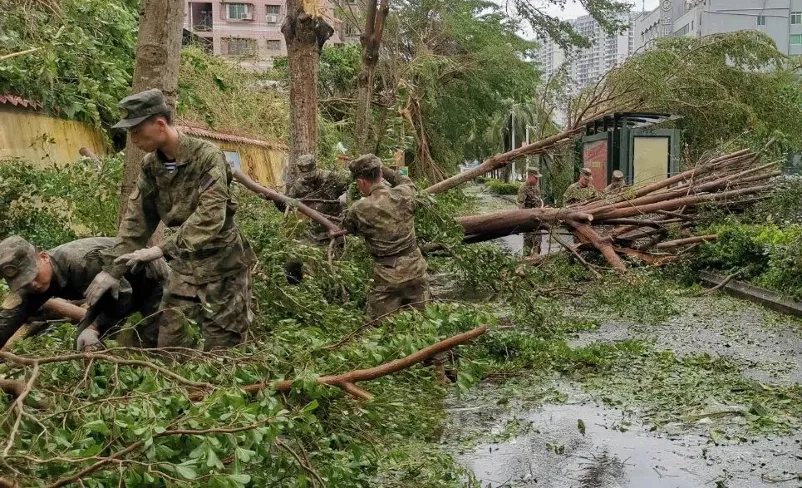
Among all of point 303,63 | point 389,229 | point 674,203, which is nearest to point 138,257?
point 389,229

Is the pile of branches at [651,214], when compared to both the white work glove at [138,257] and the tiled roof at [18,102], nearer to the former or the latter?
the tiled roof at [18,102]

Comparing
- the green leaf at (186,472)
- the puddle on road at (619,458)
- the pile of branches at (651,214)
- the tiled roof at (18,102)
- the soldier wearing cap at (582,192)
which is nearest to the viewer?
the green leaf at (186,472)

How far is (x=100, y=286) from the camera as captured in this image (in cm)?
461

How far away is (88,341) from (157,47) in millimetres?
2830

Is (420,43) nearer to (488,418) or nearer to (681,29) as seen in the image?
(488,418)

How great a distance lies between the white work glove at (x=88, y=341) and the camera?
475 centimetres

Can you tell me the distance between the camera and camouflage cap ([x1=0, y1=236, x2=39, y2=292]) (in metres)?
4.46

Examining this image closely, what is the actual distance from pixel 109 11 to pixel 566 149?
8.92 m

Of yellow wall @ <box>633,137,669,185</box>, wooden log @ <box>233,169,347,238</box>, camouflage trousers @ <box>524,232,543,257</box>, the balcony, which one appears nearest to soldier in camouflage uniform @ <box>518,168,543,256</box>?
camouflage trousers @ <box>524,232,543,257</box>

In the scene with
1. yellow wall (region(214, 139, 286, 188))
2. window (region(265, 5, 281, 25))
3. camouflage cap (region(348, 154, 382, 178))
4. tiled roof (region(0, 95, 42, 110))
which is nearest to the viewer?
camouflage cap (region(348, 154, 382, 178))

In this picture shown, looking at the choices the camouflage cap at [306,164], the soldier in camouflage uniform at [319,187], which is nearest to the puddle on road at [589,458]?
the soldier in camouflage uniform at [319,187]

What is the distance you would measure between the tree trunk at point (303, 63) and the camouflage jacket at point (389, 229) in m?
4.85

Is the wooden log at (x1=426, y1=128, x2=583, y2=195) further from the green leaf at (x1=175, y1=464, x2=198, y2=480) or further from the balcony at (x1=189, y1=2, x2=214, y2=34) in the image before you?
the balcony at (x1=189, y1=2, x2=214, y2=34)

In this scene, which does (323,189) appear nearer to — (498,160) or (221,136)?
(498,160)
